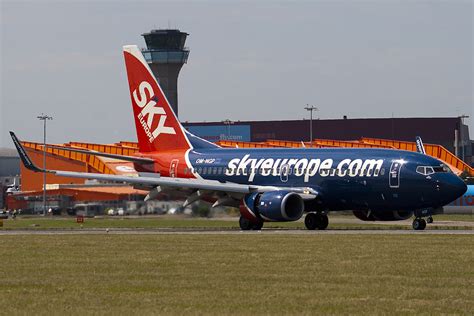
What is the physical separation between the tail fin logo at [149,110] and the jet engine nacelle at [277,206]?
30.0ft

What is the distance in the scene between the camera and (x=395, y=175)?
50.2 m

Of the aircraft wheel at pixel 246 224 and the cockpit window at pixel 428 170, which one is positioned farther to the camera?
the aircraft wheel at pixel 246 224

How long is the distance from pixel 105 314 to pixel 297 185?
3490 centimetres

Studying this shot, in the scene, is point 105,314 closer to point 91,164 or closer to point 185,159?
point 185,159

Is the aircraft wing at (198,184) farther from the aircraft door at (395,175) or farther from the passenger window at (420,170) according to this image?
the passenger window at (420,170)

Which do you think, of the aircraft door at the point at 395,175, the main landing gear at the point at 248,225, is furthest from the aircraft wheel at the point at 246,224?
the aircraft door at the point at 395,175

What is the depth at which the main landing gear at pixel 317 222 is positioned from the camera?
53.6m

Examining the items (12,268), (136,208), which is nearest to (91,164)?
(136,208)

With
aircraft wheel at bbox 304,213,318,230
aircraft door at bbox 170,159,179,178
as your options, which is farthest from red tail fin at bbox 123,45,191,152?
aircraft wheel at bbox 304,213,318,230

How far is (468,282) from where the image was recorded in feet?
78.5

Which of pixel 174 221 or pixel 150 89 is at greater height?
pixel 150 89

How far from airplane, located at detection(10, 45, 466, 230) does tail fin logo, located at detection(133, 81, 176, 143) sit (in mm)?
53

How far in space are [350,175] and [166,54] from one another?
11872cm

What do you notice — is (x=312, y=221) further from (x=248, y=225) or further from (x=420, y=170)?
(x=420, y=170)
